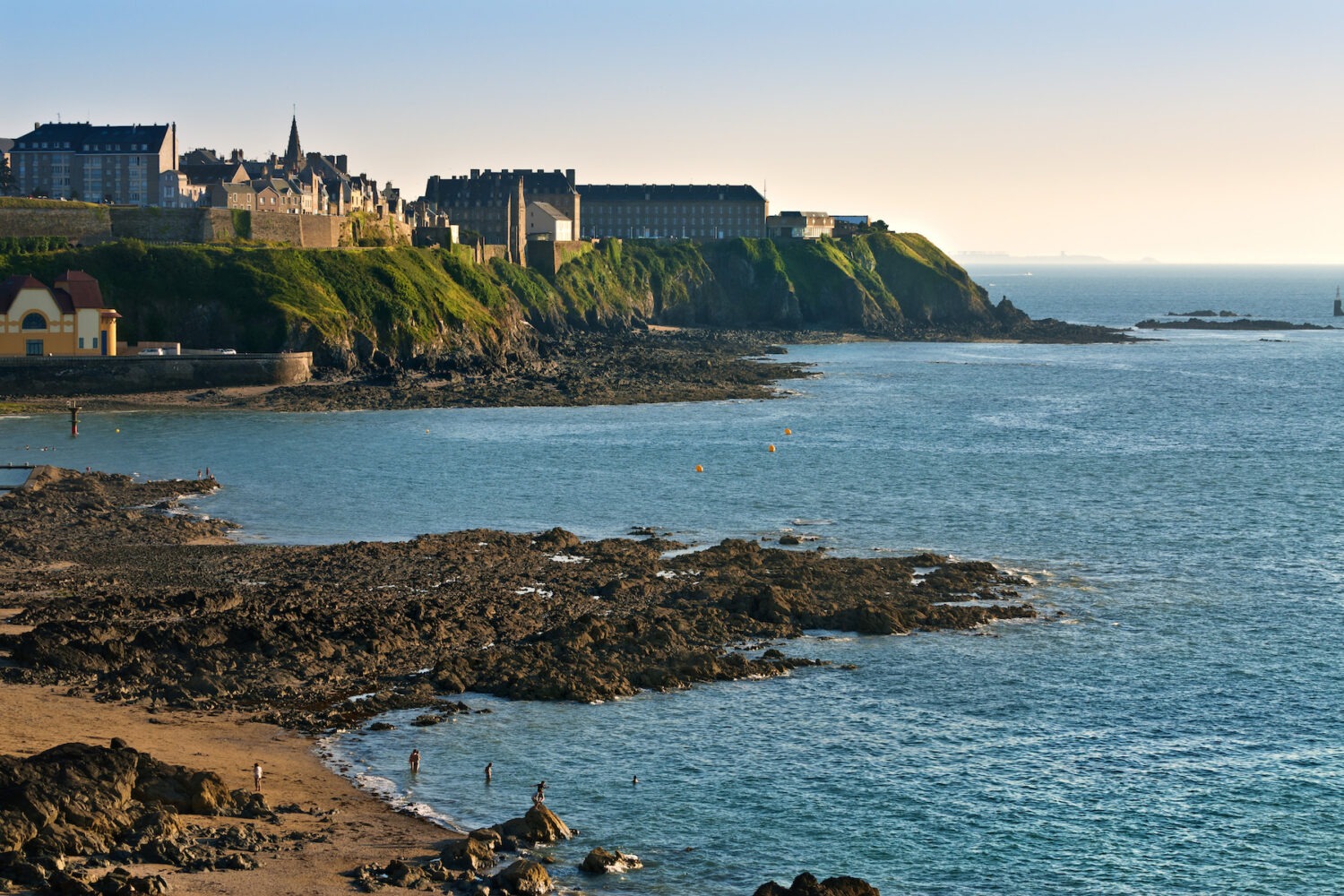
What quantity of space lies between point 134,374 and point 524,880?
278 ft

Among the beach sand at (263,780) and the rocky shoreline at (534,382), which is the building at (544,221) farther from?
the beach sand at (263,780)

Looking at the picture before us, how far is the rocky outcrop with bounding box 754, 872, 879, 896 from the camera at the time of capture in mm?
26469

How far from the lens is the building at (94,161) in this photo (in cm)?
16075

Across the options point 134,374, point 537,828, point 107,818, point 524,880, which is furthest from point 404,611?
point 134,374

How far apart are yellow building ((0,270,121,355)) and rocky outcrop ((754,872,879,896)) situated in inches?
3580

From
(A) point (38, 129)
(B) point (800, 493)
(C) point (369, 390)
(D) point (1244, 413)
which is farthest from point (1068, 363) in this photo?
(A) point (38, 129)

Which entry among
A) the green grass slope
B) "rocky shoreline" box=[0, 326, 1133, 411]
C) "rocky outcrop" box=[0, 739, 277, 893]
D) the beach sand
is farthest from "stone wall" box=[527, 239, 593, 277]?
"rocky outcrop" box=[0, 739, 277, 893]

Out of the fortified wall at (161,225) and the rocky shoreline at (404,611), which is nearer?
the rocky shoreline at (404,611)

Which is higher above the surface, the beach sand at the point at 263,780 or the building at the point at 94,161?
the building at the point at 94,161

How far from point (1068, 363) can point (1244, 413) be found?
1672 inches

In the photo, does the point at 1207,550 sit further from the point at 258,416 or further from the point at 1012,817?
the point at 258,416

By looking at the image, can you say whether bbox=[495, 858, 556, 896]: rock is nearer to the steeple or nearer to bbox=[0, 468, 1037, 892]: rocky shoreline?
bbox=[0, 468, 1037, 892]: rocky shoreline

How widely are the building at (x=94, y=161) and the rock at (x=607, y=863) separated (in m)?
147

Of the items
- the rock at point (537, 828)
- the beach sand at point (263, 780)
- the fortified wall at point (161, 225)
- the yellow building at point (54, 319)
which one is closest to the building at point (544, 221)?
the fortified wall at point (161, 225)
